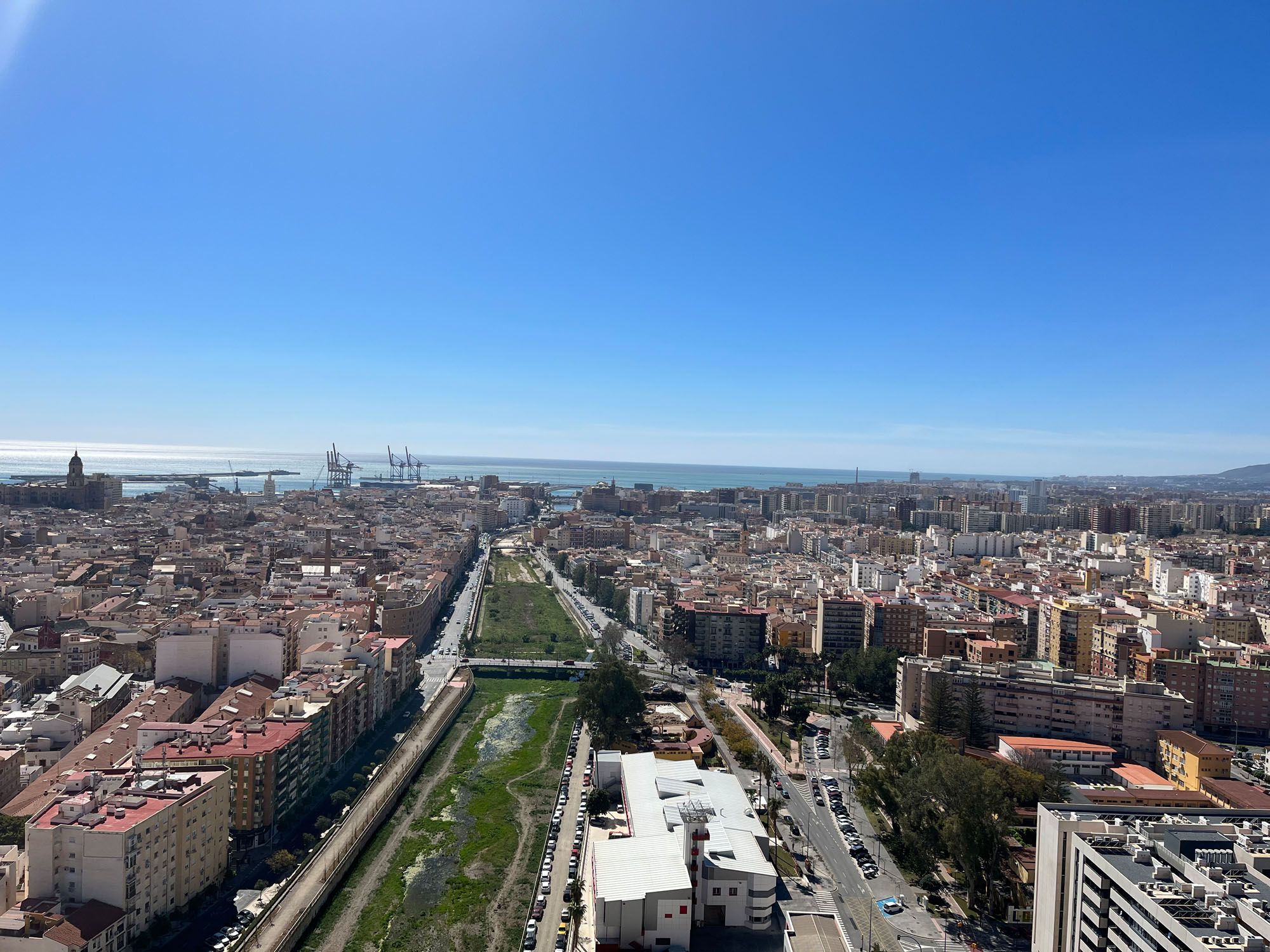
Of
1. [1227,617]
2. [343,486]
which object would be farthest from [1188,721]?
[343,486]

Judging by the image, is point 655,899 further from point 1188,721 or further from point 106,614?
point 106,614

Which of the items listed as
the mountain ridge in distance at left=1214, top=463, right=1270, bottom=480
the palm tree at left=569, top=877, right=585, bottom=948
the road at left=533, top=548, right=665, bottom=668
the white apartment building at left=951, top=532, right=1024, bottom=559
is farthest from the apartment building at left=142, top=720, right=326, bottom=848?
the mountain ridge in distance at left=1214, top=463, right=1270, bottom=480

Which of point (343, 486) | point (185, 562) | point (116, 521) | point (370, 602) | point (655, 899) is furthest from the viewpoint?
point (343, 486)

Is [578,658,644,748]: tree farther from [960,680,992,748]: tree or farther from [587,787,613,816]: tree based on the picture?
[960,680,992,748]: tree

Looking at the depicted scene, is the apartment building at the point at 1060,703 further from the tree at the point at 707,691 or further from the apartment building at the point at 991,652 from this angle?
the tree at the point at 707,691

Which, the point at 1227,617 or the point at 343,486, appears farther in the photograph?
the point at 343,486

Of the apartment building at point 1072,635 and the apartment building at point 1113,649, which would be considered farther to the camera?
the apartment building at point 1072,635

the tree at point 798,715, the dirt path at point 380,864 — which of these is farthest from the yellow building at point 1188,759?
the dirt path at point 380,864
